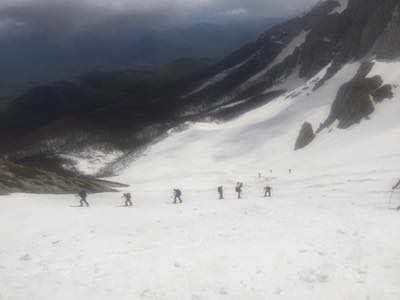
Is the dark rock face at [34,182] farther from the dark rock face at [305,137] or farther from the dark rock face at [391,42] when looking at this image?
the dark rock face at [391,42]

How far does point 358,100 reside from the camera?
306 ft

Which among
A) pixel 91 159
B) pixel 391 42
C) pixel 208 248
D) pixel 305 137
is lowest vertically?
pixel 208 248

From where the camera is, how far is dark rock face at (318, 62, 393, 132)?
91188mm

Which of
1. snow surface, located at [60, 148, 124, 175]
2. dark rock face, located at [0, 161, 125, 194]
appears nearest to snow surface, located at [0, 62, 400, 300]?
dark rock face, located at [0, 161, 125, 194]

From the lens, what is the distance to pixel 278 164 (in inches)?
3457

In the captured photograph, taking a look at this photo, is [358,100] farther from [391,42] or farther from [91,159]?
[91,159]

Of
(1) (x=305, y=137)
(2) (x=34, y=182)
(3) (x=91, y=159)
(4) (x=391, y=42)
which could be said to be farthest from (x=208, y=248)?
(3) (x=91, y=159)

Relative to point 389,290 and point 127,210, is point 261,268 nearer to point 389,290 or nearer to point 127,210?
point 389,290

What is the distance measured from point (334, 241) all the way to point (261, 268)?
4155mm

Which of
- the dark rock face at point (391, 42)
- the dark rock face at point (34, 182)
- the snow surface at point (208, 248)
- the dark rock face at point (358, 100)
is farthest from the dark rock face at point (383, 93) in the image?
the dark rock face at point (34, 182)

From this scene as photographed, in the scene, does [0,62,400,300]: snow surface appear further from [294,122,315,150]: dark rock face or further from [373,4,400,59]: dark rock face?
[373,4,400,59]: dark rock face

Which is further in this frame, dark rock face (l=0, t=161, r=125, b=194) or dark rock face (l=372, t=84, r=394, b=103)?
dark rock face (l=372, t=84, r=394, b=103)

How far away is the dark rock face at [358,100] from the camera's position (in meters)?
91.2

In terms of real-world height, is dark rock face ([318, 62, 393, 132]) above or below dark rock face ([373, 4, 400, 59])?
below
